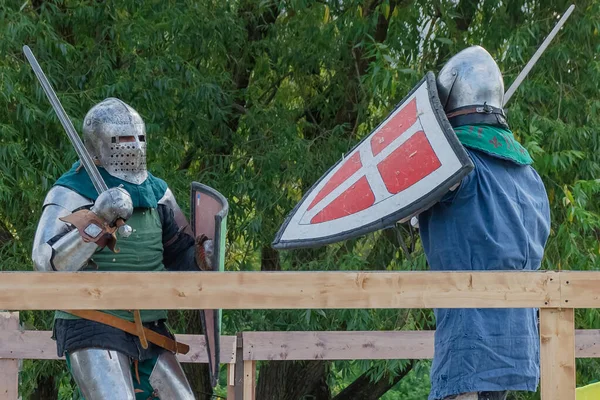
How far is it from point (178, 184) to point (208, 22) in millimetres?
1019

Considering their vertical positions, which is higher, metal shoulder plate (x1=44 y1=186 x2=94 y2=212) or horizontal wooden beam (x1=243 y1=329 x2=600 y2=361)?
metal shoulder plate (x1=44 y1=186 x2=94 y2=212)

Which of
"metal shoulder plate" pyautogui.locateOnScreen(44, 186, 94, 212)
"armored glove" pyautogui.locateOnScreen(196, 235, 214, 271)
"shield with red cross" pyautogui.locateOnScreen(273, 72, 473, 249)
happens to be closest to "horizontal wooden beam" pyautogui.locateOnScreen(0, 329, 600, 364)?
"armored glove" pyautogui.locateOnScreen(196, 235, 214, 271)

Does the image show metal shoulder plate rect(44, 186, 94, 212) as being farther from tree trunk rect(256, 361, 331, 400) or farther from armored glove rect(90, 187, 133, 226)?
tree trunk rect(256, 361, 331, 400)

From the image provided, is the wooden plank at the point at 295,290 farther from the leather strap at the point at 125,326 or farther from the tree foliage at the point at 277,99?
the tree foliage at the point at 277,99

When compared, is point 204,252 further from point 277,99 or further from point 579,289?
point 277,99

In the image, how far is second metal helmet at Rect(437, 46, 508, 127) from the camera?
3.60 metres

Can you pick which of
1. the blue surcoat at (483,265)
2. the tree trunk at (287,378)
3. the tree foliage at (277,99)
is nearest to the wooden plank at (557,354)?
the blue surcoat at (483,265)

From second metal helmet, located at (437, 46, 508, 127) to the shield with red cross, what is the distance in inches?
5.6

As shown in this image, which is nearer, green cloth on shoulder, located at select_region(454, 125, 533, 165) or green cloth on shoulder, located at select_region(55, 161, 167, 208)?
green cloth on shoulder, located at select_region(454, 125, 533, 165)

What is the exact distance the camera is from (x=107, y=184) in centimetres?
422

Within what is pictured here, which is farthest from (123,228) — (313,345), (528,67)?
(313,345)

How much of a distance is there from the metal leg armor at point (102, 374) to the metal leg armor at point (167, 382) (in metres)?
0.16

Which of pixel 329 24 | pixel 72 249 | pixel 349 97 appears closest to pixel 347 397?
pixel 349 97

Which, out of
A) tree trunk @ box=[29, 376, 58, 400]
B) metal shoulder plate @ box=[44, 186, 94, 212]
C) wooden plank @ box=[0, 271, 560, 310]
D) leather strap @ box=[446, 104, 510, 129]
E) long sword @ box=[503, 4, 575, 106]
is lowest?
tree trunk @ box=[29, 376, 58, 400]
